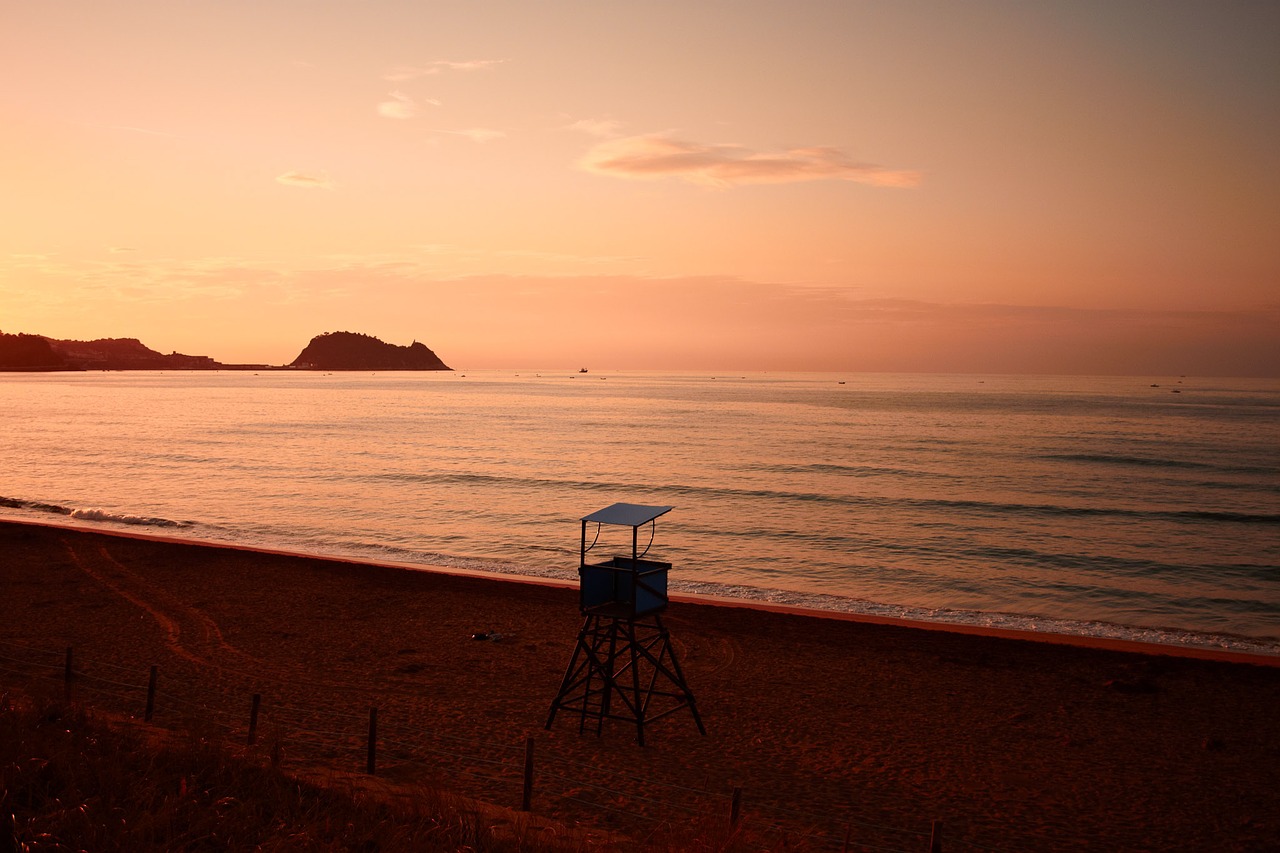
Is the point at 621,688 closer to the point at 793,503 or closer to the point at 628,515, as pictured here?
the point at 628,515

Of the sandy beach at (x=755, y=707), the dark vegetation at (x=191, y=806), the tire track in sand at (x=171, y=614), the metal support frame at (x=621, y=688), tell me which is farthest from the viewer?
the tire track in sand at (x=171, y=614)

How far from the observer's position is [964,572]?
97.1 feet

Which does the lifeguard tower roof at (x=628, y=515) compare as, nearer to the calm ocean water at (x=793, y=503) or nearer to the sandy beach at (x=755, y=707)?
the sandy beach at (x=755, y=707)

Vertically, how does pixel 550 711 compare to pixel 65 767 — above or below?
below

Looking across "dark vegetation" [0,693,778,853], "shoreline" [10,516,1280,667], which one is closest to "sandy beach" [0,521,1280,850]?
"shoreline" [10,516,1280,667]

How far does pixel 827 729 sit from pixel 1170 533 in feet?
95.0

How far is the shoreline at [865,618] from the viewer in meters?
20.2

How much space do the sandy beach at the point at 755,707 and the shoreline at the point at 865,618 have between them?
300 millimetres

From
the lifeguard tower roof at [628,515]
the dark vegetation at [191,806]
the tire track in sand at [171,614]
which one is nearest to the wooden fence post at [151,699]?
the dark vegetation at [191,806]

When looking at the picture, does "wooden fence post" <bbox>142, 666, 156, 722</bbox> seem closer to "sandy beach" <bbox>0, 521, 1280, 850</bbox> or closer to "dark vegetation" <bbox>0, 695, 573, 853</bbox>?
"sandy beach" <bbox>0, 521, 1280, 850</bbox>

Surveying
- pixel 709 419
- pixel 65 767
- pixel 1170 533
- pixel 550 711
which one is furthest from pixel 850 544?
pixel 709 419

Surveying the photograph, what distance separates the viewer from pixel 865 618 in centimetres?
2322

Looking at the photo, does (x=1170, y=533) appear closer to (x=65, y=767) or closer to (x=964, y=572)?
(x=964, y=572)

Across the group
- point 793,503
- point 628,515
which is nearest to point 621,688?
point 628,515
